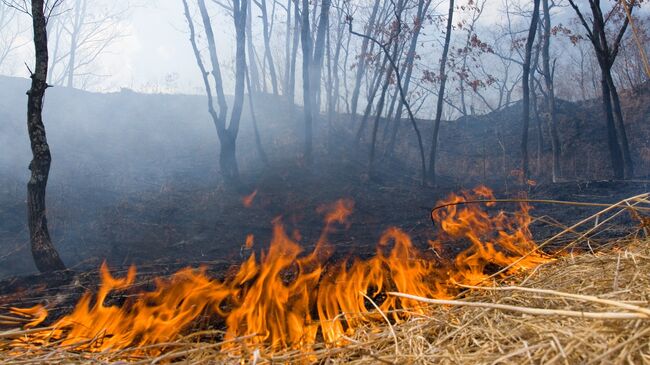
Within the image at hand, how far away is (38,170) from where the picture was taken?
5.93 metres

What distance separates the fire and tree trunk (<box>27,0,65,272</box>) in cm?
243

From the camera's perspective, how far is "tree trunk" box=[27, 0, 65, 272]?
231 inches

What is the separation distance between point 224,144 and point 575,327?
1205 centimetres

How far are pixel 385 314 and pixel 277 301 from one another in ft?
2.49

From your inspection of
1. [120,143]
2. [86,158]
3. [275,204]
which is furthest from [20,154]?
[275,204]

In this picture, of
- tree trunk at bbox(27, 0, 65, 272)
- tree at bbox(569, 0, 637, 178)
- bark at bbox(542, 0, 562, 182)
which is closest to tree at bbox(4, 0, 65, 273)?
tree trunk at bbox(27, 0, 65, 272)

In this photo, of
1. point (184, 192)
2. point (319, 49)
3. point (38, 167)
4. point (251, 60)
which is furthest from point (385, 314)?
point (251, 60)

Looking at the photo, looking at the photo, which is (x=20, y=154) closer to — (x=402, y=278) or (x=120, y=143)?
(x=120, y=143)

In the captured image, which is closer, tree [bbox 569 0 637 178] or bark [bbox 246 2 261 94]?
tree [bbox 569 0 637 178]

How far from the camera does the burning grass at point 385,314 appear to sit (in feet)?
5.10

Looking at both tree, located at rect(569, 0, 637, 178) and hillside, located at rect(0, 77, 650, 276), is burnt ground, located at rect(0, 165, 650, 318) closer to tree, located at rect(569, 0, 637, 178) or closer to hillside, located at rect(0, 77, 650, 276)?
hillside, located at rect(0, 77, 650, 276)

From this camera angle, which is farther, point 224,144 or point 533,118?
point 533,118

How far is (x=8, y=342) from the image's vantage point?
2.50 meters

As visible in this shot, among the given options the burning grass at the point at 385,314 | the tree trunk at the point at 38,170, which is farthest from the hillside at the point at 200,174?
the tree trunk at the point at 38,170
